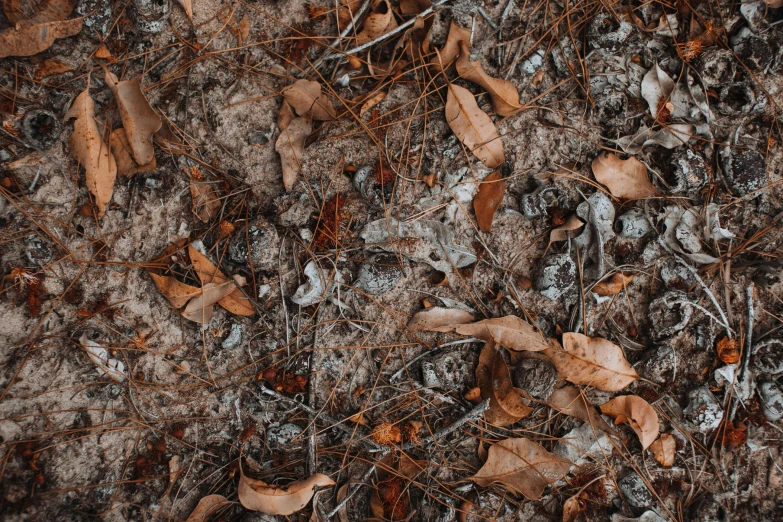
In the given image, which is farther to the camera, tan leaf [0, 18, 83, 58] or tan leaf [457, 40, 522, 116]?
tan leaf [457, 40, 522, 116]

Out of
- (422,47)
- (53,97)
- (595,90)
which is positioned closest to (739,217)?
(595,90)

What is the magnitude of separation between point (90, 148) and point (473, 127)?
5.27 ft

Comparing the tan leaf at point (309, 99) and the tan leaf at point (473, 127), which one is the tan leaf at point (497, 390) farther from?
the tan leaf at point (309, 99)

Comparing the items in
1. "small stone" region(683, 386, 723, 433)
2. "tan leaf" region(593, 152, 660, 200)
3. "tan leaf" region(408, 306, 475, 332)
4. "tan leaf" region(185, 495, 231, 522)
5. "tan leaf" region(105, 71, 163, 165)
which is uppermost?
"tan leaf" region(105, 71, 163, 165)

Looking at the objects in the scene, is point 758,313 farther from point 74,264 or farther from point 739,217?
point 74,264

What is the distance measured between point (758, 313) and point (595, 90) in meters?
1.21

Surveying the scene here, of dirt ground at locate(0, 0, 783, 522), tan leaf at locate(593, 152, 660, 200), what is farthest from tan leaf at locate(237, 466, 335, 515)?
tan leaf at locate(593, 152, 660, 200)

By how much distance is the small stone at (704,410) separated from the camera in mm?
1935

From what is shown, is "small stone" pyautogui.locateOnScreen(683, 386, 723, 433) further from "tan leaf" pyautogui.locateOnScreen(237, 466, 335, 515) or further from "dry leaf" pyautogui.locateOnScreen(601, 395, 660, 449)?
"tan leaf" pyautogui.locateOnScreen(237, 466, 335, 515)

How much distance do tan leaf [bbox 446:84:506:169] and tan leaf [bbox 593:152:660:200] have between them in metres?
0.44

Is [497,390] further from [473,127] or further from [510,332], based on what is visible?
[473,127]

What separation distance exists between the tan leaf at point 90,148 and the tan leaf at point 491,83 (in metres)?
1.56

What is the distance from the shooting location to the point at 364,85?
6.76 ft

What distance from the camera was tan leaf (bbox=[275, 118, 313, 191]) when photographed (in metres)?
1.99
